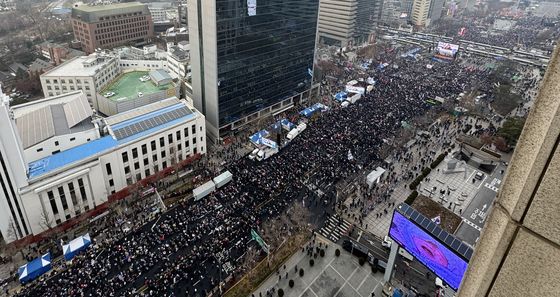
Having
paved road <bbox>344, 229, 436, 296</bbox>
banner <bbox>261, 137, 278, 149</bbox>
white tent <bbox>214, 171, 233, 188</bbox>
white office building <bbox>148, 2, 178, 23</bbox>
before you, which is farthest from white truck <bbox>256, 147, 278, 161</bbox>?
white office building <bbox>148, 2, 178, 23</bbox>

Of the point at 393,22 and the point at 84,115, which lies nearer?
the point at 84,115

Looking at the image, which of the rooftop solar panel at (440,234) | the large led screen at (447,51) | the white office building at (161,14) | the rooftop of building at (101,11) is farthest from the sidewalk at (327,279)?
the white office building at (161,14)

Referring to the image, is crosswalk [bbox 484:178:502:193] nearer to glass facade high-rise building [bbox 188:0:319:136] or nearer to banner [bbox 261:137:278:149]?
banner [bbox 261:137:278:149]

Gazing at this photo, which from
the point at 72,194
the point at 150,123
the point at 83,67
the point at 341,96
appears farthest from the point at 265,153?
the point at 83,67

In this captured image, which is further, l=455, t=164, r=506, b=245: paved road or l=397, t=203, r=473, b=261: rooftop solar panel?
l=455, t=164, r=506, b=245: paved road

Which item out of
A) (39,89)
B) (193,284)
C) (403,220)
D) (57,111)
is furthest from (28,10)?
(403,220)

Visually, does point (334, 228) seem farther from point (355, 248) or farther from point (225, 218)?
point (225, 218)

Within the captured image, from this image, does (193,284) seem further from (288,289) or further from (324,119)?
(324,119)
